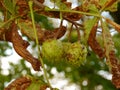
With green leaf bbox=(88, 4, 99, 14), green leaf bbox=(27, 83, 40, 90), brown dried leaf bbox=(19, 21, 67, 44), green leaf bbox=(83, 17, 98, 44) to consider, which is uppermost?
green leaf bbox=(88, 4, 99, 14)

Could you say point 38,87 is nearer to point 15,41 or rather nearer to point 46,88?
point 46,88

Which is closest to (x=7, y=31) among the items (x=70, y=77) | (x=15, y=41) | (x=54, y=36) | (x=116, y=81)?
(x=15, y=41)

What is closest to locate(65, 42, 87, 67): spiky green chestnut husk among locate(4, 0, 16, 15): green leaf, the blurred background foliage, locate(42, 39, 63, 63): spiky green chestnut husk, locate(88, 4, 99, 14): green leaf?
locate(42, 39, 63, 63): spiky green chestnut husk

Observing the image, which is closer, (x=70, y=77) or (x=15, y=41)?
(x=15, y=41)

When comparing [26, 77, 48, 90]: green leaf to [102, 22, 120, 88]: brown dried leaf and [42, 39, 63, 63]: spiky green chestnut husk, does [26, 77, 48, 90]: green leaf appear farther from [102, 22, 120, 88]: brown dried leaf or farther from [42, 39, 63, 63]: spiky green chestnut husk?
[102, 22, 120, 88]: brown dried leaf

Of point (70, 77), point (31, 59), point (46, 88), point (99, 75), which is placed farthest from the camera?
point (70, 77)
